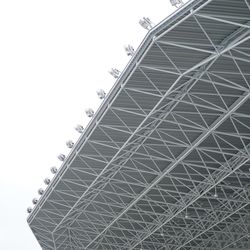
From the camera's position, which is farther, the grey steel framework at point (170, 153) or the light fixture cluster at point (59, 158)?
the light fixture cluster at point (59, 158)

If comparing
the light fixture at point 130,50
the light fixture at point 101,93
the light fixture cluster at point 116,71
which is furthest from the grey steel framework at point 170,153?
the light fixture at point 101,93

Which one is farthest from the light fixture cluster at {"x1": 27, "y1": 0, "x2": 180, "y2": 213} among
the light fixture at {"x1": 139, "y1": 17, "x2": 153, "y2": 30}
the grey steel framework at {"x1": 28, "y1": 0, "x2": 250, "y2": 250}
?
the grey steel framework at {"x1": 28, "y1": 0, "x2": 250, "y2": 250}

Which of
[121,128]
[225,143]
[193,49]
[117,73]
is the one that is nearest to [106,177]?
[121,128]

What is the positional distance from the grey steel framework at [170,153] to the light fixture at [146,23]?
1.72 feet

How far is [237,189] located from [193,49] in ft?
55.3

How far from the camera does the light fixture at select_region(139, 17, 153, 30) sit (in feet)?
90.3

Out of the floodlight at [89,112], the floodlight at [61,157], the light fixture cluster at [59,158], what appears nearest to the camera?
the floodlight at [89,112]

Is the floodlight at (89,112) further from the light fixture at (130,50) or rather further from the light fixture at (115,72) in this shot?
the light fixture at (130,50)

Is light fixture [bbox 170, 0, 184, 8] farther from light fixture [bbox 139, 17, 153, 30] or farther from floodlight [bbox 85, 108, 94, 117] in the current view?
floodlight [bbox 85, 108, 94, 117]

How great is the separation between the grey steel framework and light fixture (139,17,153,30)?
20.6 inches

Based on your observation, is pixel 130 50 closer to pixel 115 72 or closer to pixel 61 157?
pixel 115 72

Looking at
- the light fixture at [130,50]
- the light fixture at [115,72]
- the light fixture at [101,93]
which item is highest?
the light fixture at [130,50]

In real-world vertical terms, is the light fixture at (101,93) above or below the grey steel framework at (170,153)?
above

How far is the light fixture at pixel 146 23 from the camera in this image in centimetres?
2752
